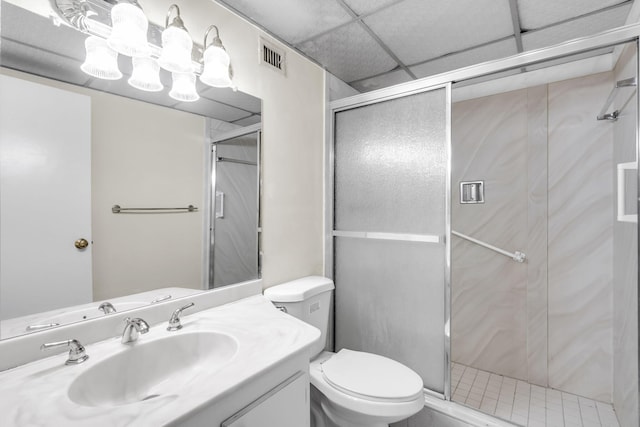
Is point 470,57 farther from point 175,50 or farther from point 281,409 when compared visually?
point 281,409

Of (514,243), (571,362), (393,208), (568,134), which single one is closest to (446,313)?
(393,208)

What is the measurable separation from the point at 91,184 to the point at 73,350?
517 mm

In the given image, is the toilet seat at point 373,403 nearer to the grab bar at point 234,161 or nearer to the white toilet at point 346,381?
the white toilet at point 346,381

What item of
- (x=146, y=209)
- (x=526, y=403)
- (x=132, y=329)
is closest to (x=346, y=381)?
(x=132, y=329)

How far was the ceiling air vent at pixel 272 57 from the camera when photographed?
1.62 metres

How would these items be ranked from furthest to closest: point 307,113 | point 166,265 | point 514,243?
point 514,243 < point 307,113 < point 166,265

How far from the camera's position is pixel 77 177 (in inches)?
39.7

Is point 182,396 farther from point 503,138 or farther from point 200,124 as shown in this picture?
point 503,138

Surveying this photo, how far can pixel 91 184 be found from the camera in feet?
3.40

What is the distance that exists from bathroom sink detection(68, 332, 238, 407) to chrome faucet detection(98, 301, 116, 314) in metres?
0.15

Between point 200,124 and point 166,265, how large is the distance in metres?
0.61

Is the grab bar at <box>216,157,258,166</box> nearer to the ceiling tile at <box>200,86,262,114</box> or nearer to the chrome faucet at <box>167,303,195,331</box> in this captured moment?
the ceiling tile at <box>200,86,262,114</box>

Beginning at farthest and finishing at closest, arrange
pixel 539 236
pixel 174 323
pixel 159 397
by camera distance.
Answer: pixel 539 236 < pixel 174 323 < pixel 159 397

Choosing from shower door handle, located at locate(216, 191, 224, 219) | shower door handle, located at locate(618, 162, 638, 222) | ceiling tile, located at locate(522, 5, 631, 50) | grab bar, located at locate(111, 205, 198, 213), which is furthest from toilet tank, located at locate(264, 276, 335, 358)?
ceiling tile, located at locate(522, 5, 631, 50)
